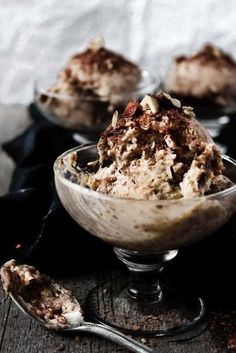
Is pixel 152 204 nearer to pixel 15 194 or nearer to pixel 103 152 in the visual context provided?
pixel 103 152

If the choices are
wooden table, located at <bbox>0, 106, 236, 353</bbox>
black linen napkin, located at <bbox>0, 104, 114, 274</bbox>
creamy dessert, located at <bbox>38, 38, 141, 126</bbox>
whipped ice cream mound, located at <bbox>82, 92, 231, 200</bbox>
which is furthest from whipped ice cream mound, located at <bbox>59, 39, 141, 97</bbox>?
wooden table, located at <bbox>0, 106, 236, 353</bbox>

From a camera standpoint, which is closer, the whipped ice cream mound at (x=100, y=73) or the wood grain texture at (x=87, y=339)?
the wood grain texture at (x=87, y=339)

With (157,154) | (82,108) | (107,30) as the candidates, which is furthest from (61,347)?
(107,30)

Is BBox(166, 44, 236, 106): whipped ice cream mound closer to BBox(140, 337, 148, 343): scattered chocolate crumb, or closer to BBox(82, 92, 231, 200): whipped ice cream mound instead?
BBox(82, 92, 231, 200): whipped ice cream mound

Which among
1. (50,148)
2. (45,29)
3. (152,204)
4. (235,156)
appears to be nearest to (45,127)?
(50,148)

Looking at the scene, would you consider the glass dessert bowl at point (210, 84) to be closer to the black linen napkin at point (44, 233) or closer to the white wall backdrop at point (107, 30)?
the white wall backdrop at point (107, 30)

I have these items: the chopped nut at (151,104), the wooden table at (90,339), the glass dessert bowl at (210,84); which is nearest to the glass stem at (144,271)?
the wooden table at (90,339)
